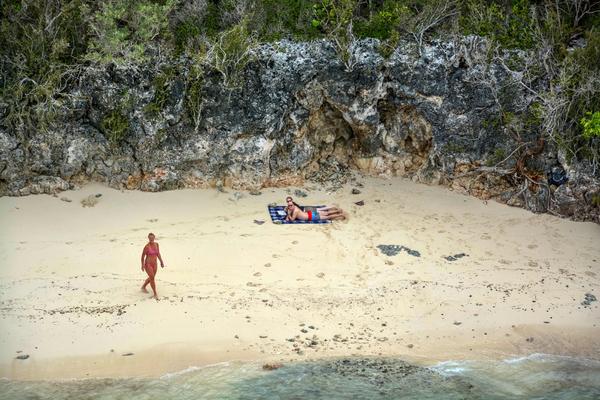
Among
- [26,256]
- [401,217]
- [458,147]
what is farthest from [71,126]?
[458,147]

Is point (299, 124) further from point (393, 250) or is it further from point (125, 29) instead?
point (125, 29)

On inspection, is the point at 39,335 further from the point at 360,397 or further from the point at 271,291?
the point at 360,397

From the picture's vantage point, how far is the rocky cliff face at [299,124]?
1606 centimetres

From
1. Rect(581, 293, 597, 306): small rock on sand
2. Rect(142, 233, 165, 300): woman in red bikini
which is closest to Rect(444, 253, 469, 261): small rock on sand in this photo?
Rect(581, 293, 597, 306): small rock on sand

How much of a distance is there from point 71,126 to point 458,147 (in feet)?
30.3

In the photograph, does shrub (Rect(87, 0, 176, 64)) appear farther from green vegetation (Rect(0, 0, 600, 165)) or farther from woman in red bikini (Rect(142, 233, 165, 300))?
woman in red bikini (Rect(142, 233, 165, 300))

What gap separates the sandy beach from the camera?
36.6 feet

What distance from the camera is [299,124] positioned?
16.7m

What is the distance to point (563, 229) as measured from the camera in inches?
593

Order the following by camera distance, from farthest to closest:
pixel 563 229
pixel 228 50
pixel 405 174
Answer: pixel 405 174 < pixel 228 50 < pixel 563 229

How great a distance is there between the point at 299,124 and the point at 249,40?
233 cm

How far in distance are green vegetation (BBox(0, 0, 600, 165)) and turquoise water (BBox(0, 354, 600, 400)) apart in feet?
20.9

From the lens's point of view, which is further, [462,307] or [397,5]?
[397,5]

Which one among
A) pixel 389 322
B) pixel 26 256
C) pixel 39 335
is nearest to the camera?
pixel 39 335
